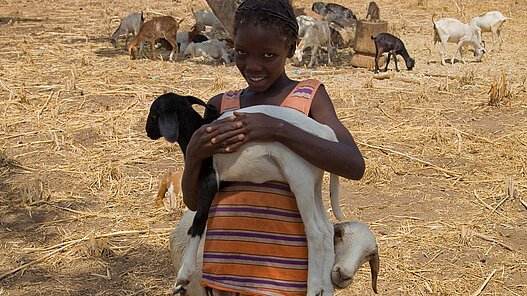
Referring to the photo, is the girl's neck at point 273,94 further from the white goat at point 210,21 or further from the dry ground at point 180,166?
the white goat at point 210,21

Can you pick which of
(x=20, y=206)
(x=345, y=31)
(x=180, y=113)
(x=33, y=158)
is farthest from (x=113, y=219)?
(x=345, y=31)

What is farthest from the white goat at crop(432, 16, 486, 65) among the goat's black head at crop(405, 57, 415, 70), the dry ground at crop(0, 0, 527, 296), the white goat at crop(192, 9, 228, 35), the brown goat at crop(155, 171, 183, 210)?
the brown goat at crop(155, 171, 183, 210)

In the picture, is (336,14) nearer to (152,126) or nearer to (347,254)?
(152,126)

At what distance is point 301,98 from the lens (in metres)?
2.01

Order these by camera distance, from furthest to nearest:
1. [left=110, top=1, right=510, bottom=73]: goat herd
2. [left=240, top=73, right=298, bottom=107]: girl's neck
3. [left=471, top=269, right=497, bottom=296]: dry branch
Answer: [left=110, top=1, right=510, bottom=73]: goat herd < [left=471, top=269, right=497, bottom=296]: dry branch < [left=240, top=73, right=298, bottom=107]: girl's neck

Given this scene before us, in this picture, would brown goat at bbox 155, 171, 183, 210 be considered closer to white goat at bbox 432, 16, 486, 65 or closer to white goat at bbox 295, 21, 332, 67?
white goat at bbox 295, 21, 332, 67

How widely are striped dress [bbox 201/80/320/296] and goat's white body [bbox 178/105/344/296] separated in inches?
1.6

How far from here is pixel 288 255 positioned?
192 centimetres

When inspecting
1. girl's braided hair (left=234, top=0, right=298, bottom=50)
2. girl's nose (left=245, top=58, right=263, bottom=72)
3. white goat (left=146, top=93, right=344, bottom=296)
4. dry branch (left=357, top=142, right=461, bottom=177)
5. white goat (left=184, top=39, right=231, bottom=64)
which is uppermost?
girl's braided hair (left=234, top=0, right=298, bottom=50)

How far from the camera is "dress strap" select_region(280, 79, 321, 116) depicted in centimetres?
200

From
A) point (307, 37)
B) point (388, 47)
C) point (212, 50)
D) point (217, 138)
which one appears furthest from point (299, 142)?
point (212, 50)

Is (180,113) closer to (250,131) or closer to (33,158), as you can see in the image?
(250,131)

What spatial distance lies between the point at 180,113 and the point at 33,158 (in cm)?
455

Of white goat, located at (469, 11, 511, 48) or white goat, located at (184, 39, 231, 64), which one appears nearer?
white goat, located at (184, 39, 231, 64)
